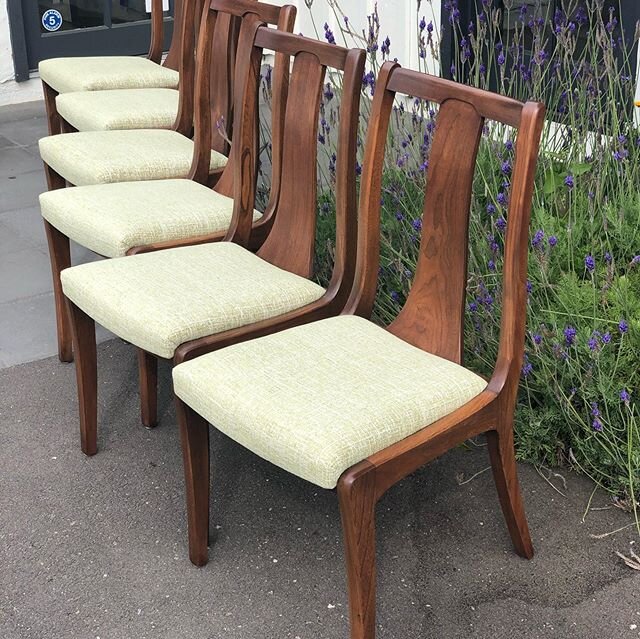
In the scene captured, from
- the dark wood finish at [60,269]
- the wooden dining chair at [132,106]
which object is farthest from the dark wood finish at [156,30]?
the dark wood finish at [60,269]

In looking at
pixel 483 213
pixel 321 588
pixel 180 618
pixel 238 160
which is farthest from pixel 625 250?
pixel 180 618

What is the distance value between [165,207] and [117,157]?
40 centimetres

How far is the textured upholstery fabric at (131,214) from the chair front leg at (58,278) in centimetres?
8

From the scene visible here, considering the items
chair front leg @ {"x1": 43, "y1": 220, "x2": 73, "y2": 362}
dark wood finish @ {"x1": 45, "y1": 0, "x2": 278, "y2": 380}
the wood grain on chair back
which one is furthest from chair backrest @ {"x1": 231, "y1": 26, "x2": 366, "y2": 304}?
chair front leg @ {"x1": 43, "y1": 220, "x2": 73, "y2": 362}

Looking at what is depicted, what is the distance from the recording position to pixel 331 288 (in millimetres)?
2311

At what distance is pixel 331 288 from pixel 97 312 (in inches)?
20.1

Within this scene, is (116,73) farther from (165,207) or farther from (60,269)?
(165,207)

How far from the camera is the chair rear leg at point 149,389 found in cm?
257

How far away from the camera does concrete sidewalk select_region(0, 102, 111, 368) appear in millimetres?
3115

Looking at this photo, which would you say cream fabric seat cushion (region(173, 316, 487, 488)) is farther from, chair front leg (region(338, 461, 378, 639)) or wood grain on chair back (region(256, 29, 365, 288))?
wood grain on chair back (region(256, 29, 365, 288))

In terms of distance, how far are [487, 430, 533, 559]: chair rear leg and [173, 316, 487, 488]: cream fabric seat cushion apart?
14 cm

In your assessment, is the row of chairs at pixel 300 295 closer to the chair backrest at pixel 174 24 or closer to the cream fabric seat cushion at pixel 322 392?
the cream fabric seat cushion at pixel 322 392

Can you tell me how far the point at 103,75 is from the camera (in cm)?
364

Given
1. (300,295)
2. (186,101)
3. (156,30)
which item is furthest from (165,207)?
(156,30)
